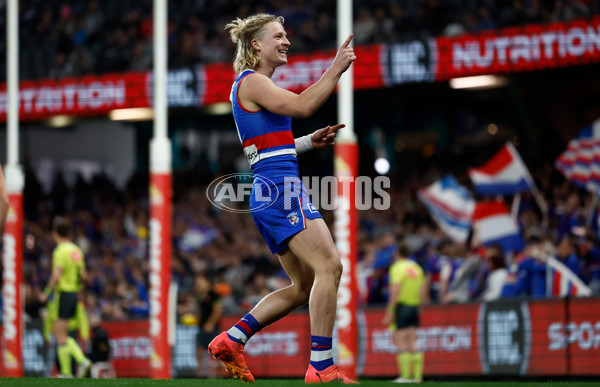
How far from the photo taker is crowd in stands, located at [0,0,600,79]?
17875mm

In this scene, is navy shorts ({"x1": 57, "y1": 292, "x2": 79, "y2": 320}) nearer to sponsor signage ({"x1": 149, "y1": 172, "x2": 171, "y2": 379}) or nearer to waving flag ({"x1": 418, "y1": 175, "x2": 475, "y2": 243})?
sponsor signage ({"x1": 149, "y1": 172, "x2": 171, "y2": 379})

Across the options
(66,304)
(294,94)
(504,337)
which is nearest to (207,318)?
(66,304)

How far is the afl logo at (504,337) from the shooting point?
13406mm

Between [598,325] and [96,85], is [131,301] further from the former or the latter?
[598,325]

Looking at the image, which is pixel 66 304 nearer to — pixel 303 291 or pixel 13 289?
pixel 13 289

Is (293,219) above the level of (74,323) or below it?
above

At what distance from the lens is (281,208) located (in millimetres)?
6199

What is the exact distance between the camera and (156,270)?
12.5 meters

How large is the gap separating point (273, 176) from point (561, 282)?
8.88 meters

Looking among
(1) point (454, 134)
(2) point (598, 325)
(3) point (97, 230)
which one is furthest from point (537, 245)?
(3) point (97, 230)

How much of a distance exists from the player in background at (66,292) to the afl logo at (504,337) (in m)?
5.42

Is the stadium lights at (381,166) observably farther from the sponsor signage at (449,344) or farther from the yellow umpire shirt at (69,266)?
the yellow umpire shirt at (69,266)

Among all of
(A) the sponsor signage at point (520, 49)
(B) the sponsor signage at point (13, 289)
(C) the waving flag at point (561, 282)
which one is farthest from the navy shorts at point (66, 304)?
(A) the sponsor signage at point (520, 49)

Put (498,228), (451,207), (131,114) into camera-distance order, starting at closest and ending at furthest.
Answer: (498,228) < (451,207) < (131,114)
